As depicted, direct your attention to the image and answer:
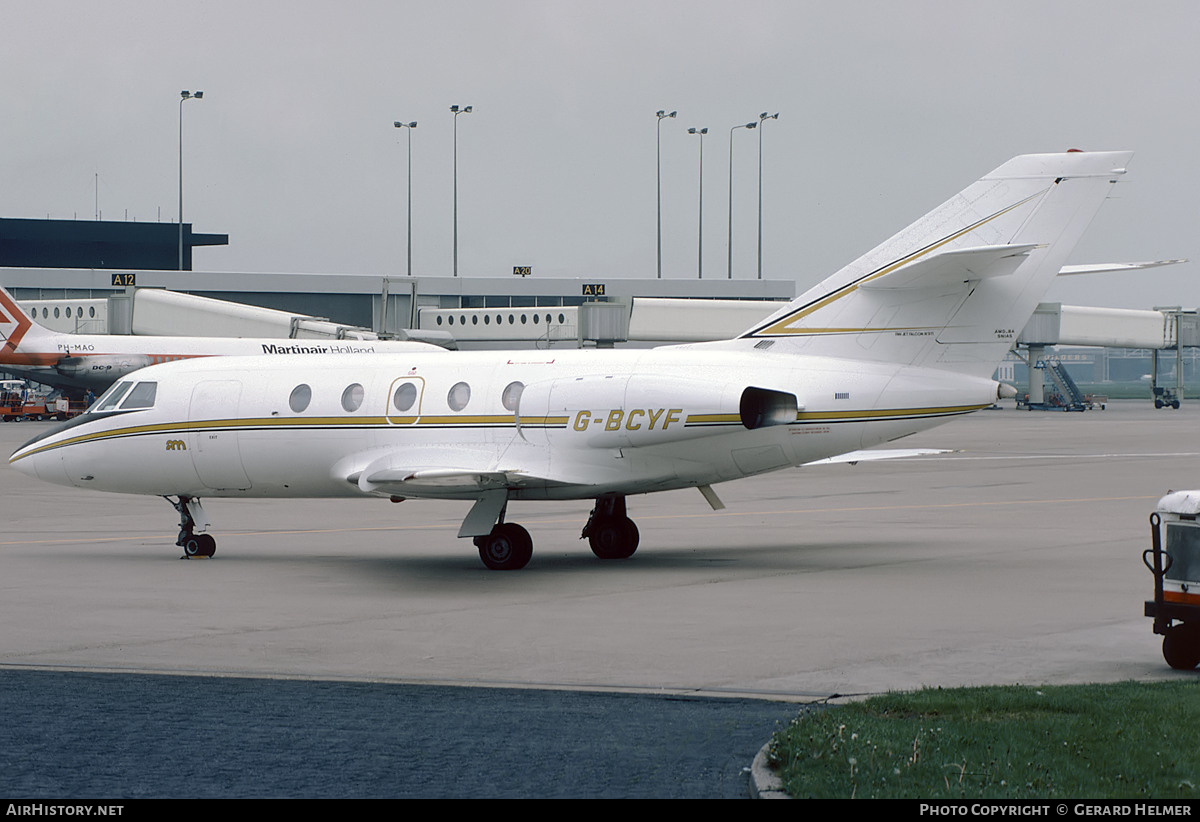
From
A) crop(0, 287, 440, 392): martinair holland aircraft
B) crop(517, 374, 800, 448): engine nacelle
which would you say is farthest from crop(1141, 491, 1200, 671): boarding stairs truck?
crop(0, 287, 440, 392): martinair holland aircraft

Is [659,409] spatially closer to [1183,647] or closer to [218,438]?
[218,438]

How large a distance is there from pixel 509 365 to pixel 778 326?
3722 millimetres

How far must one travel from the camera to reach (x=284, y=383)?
20.9 meters

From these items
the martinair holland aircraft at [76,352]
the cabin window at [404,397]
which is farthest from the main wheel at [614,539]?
the martinair holland aircraft at [76,352]

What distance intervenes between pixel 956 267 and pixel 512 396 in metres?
6.04

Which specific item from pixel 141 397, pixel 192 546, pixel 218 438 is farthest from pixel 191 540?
pixel 141 397

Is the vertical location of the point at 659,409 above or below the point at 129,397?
above

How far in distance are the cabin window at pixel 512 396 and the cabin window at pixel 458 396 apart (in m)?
0.54

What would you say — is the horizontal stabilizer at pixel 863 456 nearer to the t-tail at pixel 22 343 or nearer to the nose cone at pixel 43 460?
the nose cone at pixel 43 460

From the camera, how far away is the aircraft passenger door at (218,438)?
21.0 metres

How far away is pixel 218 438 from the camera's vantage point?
21000 mm

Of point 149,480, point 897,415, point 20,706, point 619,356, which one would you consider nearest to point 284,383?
point 149,480

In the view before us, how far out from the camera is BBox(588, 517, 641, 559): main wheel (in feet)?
67.6
